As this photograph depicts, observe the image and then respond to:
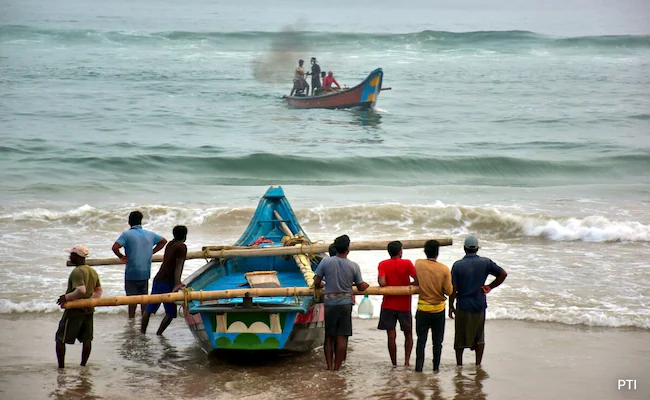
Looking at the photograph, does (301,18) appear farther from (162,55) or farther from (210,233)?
(210,233)

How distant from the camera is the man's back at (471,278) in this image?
6785 millimetres

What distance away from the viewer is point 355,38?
5619 cm

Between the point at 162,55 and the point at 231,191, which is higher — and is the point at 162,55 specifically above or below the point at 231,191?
above

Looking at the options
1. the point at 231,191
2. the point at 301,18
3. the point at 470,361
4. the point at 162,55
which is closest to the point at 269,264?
the point at 470,361

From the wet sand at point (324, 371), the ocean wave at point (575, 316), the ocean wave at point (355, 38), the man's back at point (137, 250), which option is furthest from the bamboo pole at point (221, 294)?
the ocean wave at point (355, 38)

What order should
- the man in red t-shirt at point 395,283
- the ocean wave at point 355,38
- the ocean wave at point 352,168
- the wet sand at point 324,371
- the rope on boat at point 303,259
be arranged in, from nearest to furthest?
1. the wet sand at point 324,371
2. the man in red t-shirt at point 395,283
3. the rope on boat at point 303,259
4. the ocean wave at point 352,168
5. the ocean wave at point 355,38

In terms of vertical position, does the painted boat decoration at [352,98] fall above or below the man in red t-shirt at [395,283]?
above

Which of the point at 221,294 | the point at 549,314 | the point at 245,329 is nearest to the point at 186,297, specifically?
the point at 221,294

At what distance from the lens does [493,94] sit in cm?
3597

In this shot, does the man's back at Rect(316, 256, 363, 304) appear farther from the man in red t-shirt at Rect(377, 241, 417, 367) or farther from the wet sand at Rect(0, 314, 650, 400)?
the wet sand at Rect(0, 314, 650, 400)

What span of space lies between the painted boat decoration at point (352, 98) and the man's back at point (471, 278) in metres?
20.7

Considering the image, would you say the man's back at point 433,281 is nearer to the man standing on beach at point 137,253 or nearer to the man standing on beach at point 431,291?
the man standing on beach at point 431,291

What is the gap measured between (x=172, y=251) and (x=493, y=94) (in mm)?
29868

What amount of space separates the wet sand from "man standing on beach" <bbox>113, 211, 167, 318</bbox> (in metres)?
0.56
